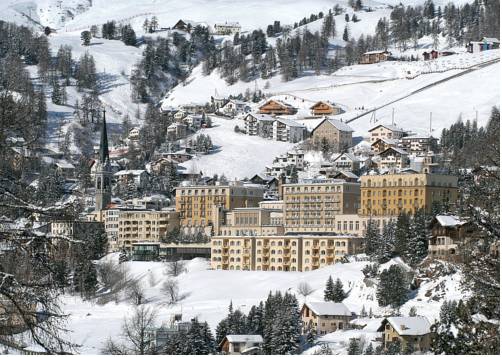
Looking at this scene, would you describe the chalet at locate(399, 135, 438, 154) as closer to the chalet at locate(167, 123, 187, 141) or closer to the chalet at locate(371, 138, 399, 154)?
the chalet at locate(371, 138, 399, 154)

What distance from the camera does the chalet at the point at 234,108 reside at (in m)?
126

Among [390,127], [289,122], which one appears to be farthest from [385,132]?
[289,122]

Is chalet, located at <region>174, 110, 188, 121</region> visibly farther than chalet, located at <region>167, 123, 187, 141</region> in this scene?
Yes

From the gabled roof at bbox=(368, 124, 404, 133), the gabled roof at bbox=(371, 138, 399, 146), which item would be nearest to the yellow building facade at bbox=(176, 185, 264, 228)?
the gabled roof at bbox=(371, 138, 399, 146)

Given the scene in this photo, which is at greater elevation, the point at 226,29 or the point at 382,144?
the point at 226,29

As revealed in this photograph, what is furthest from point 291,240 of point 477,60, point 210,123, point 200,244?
point 477,60

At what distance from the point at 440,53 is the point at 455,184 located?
56.1 metres

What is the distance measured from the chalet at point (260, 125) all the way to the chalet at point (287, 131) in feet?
2.80

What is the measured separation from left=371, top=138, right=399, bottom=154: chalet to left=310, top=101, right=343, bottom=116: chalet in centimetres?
1581

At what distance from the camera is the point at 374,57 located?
138 m

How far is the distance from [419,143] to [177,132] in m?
28.8

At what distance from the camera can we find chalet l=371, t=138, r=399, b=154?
99162 millimetres

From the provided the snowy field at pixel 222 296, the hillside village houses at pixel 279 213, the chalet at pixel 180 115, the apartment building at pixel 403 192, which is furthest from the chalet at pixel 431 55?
the snowy field at pixel 222 296

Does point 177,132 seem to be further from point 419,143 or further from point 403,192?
point 403,192
